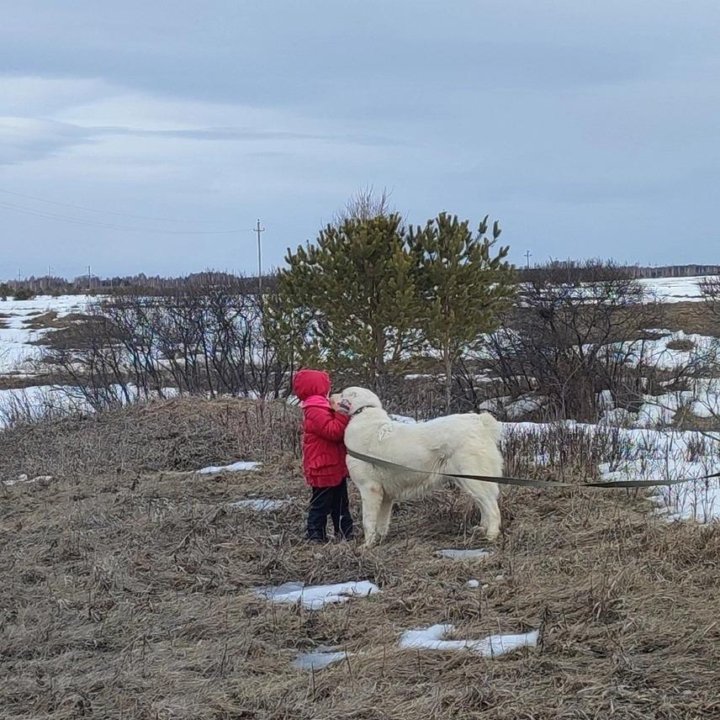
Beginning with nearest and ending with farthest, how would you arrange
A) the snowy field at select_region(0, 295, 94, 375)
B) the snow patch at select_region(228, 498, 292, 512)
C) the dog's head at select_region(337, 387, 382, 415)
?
the dog's head at select_region(337, 387, 382, 415) → the snow patch at select_region(228, 498, 292, 512) → the snowy field at select_region(0, 295, 94, 375)

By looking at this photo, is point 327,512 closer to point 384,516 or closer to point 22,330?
point 384,516

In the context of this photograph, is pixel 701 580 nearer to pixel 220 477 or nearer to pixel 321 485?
pixel 321 485

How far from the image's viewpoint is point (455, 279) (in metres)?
18.4

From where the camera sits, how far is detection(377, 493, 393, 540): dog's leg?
24.3ft

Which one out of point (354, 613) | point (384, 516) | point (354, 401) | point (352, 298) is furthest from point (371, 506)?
point (352, 298)

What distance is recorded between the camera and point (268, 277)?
2481cm

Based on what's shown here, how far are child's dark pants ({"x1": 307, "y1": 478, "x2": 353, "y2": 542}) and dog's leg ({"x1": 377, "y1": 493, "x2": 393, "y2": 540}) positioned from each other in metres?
0.29

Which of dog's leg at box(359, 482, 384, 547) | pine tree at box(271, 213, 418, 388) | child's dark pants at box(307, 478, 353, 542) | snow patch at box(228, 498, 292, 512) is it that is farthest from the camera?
pine tree at box(271, 213, 418, 388)

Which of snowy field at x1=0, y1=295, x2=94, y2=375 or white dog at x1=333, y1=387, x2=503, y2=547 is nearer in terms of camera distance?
white dog at x1=333, y1=387, x2=503, y2=547

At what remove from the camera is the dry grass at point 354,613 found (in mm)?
4055

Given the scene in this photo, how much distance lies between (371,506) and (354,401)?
2.66 feet

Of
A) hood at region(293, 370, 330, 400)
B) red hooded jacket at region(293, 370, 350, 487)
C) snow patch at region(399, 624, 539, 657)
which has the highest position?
hood at region(293, 370, 330, 400)

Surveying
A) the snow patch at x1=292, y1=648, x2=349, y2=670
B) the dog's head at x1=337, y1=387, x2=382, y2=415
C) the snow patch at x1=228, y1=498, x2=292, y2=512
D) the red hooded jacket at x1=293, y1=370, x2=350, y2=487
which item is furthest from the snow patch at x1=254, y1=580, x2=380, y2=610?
the snow patch at x1=228, y1=498, x2=292, y2=512

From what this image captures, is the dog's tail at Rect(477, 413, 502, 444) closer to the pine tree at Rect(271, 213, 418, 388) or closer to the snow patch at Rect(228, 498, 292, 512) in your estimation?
the snow patch at Rect(228, 498, 292, 512)
